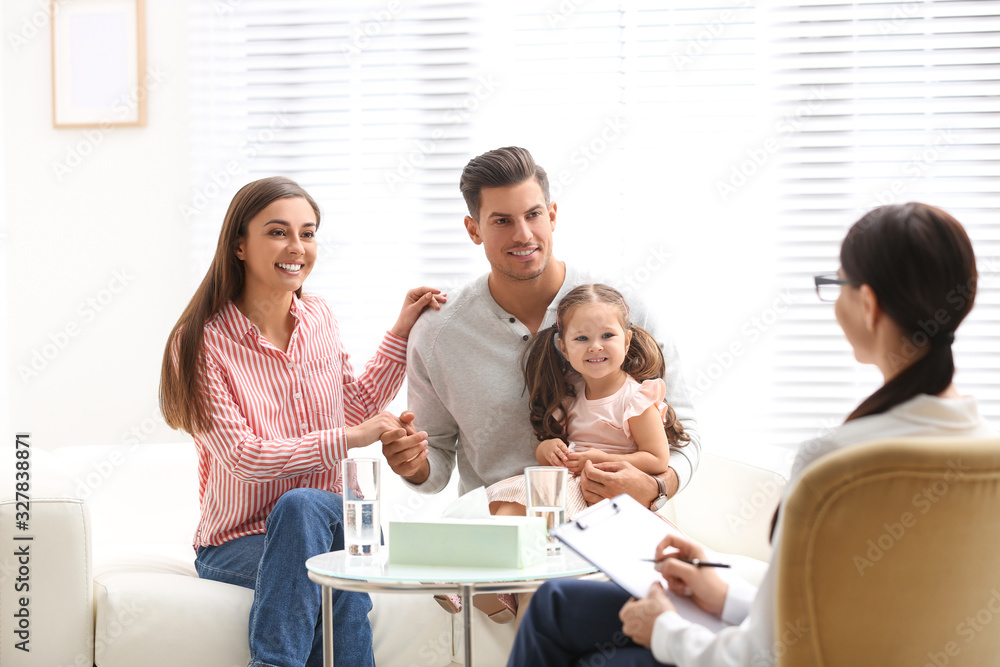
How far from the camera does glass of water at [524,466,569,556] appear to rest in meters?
1.55

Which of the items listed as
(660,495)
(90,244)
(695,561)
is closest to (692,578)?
(695,561)

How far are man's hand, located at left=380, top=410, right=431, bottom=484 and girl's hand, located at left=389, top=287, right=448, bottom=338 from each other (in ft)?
1.25

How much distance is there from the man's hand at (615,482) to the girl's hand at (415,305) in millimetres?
656

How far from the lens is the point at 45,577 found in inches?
72.4

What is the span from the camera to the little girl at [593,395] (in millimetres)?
2002

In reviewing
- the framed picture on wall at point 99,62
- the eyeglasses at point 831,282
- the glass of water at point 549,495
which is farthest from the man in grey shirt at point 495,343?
the framed picture on wall at point 99,62

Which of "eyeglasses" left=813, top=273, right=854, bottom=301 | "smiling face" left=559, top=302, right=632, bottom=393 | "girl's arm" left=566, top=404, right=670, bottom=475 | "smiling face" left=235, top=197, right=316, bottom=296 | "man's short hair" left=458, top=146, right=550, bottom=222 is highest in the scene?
"man's short hair" left=458, top=146, right=550, bottom=222

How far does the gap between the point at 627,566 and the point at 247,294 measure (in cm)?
132

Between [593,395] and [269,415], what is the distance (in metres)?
0.80

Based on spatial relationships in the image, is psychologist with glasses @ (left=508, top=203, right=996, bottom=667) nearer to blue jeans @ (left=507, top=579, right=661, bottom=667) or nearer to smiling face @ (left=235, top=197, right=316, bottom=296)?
blue jeans @ (left=507, top=579, right=661, bottom=667)

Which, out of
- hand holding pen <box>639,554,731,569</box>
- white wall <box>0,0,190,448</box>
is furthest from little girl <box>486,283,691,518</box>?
white wall <box>0,0,190,448</box>

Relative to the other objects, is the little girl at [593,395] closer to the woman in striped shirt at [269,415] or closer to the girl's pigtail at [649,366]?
the girl's pigtail at [649,366]

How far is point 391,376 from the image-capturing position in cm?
238

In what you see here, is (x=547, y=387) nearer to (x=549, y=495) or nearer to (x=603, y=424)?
(x=603, y=424)
